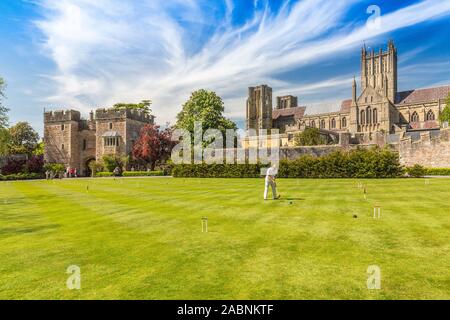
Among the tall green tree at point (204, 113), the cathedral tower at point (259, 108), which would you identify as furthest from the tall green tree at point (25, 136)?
the cathedral tower at point (259, 108)

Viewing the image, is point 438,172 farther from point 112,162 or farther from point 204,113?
point 112,162

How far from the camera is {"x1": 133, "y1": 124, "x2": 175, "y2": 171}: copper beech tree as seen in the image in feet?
179

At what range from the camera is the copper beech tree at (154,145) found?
5469cm

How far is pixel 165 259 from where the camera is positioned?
648 centimetres

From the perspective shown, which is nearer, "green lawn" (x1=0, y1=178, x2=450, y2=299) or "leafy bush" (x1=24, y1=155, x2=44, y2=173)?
"green lawn" (x1=0, y1=178, x2=450, y2=299)

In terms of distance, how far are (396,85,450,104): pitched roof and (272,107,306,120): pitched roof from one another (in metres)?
27.0

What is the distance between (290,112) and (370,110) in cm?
2763

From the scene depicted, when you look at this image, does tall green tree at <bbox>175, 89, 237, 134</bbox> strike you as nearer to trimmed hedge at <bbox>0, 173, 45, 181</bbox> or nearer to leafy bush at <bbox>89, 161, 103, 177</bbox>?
leafy bush at <bbox>89, 161, 103, 177</bbox>

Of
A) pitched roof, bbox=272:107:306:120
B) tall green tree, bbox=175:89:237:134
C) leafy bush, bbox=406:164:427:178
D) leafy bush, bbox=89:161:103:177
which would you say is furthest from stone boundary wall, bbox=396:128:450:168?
pitched roof, bbox=272:107:306:120

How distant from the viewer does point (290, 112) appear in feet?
365

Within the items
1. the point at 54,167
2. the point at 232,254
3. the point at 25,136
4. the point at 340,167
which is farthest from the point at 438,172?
the point at 25,136
